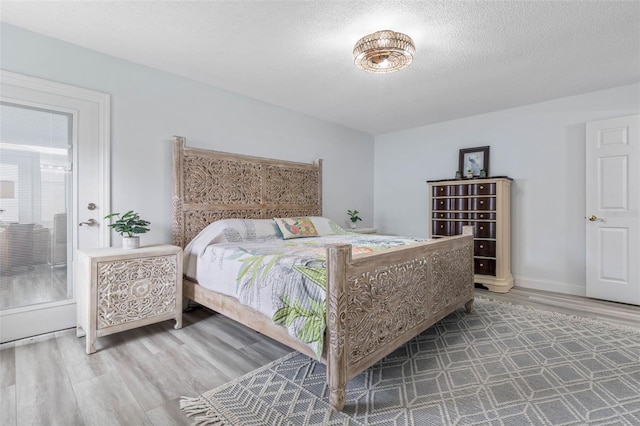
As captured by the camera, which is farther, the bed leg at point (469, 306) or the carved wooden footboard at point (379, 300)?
the bed leg at point (469, 306)

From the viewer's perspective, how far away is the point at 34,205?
8.01 ft

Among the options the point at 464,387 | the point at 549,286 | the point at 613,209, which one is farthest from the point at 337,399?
the point at 613,209

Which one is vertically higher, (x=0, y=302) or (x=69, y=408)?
(x=0, y=302)

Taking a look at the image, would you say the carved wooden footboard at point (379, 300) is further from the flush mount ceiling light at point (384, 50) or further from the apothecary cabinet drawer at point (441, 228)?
the apothecary cabinet drawer at point (441, 228)

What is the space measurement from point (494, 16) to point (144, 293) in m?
3.30

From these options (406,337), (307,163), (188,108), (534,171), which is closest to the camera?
(406,337)

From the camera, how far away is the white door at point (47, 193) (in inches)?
91.7

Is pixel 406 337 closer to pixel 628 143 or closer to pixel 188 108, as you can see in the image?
pixel 188 108

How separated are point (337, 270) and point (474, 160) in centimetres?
376

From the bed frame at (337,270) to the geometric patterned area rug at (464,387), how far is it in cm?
18

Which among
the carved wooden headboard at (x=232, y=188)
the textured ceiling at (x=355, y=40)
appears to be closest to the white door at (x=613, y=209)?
the textured ceiling at (x=355, y=40)

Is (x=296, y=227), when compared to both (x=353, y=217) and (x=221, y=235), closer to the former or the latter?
(x=221, y=235)

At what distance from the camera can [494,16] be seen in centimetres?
211

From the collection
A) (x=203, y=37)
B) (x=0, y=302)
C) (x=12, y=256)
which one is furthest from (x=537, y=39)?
(x=0, y=302)
